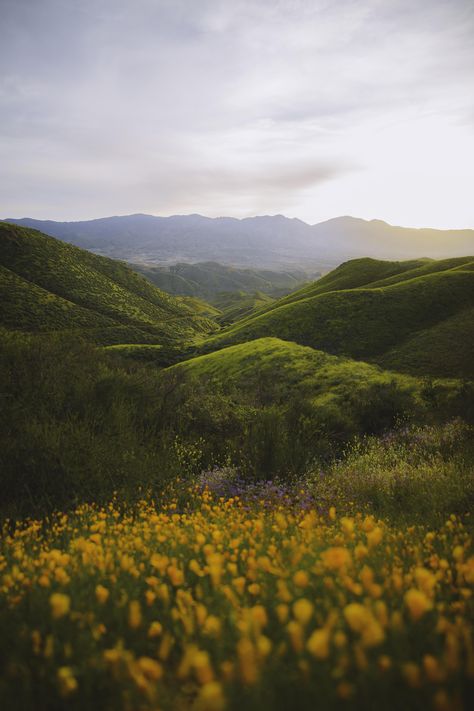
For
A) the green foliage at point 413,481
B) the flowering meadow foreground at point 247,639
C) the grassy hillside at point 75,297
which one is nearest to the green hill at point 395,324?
the green foliage at point 413,481

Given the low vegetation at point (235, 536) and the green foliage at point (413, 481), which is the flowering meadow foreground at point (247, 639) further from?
the green foliage at point (413, 481)

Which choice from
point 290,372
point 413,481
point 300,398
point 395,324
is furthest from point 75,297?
point 413,481

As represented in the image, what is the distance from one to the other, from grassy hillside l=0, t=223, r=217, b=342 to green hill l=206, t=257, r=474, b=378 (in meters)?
34.2

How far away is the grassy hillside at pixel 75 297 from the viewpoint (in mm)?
69438

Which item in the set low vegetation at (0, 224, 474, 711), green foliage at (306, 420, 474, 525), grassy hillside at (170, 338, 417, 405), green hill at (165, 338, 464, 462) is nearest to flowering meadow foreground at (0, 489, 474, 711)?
low vegetation at (0, 224, 474, 711)

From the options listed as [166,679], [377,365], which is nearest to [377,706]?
[166,679]

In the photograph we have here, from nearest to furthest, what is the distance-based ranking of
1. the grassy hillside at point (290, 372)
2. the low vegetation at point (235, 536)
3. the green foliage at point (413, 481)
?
the low vegetation at point (235, 536), the green foliage at point (413, 481), the grassy hillside at point (290, 372)

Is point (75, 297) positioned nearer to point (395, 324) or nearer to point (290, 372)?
point (290, 372)

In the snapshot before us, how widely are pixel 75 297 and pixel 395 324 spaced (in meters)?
69.6

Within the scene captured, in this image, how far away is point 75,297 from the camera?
81625 millimetres

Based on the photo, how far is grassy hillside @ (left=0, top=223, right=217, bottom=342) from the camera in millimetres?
69438

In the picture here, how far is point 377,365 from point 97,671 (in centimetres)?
2937

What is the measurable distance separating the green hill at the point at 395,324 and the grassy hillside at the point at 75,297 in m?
34.2

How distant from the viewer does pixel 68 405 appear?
1006cm
